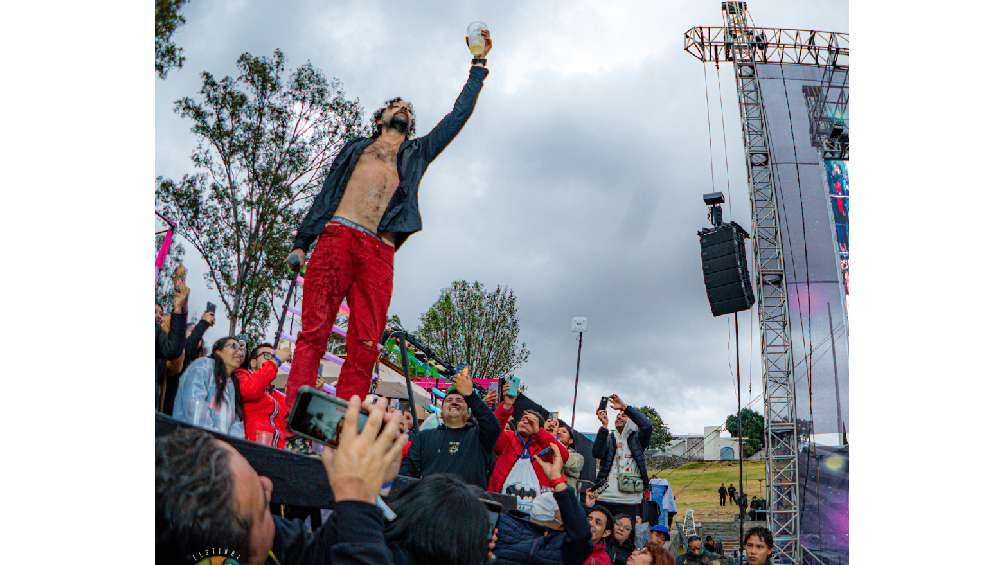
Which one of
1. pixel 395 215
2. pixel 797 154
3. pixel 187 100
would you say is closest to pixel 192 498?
pixel 395 215

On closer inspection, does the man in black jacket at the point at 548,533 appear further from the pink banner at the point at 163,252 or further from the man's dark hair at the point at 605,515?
the pink banner at the point at 163,252

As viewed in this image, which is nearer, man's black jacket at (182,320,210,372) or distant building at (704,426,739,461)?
man's black jacket at (182,320,210,372)

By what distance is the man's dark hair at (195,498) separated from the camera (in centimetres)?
232

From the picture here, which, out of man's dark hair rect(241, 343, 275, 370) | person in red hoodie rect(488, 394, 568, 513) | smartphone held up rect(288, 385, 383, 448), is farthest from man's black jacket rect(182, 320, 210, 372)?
person in red hoodie rect(488, 394, 568, 513)

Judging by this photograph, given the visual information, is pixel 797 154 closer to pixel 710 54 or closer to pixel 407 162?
pixel 710 54

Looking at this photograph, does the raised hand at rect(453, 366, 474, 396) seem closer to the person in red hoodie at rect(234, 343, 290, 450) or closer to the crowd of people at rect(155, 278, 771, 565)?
the crowd of people at rect(155, 278, 771, 565)

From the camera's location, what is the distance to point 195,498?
93.2 inches

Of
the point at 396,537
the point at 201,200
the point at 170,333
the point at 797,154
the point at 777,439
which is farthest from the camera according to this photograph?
the point at 777,439

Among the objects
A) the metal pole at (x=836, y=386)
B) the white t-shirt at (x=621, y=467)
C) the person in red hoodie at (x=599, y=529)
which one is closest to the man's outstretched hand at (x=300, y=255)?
the person in red hoodie at (x=599, y=529)

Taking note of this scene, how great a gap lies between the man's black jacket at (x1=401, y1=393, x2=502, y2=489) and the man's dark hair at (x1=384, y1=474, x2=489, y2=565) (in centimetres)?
148

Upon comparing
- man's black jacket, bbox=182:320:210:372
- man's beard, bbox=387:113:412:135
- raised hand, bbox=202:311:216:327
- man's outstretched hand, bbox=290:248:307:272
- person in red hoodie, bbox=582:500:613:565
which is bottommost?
person in red hoodie, bbox=582:500:613:565

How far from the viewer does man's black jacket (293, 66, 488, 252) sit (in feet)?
11.8

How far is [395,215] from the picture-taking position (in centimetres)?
366

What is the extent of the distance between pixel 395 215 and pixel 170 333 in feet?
3.38
